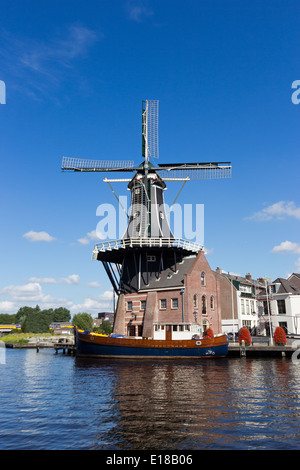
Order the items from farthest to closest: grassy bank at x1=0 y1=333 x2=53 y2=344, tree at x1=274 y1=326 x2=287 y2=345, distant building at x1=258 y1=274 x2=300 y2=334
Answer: grassy bank at x1=0 y1=333 x2=53 y2=344, distant building at x1=258 y1=274 x2=300 y2=334, tree at x1=274 y1=326 x2=287 y2=345

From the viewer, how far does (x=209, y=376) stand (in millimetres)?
26969

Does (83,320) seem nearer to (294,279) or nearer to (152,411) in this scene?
(294,279)

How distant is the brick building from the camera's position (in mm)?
46188

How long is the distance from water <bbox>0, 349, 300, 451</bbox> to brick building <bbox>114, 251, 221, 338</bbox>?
17.9 meters

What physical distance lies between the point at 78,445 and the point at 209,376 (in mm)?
16424

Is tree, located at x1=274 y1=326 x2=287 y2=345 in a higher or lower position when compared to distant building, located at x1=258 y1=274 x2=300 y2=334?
lower

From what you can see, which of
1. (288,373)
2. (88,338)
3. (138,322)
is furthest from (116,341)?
(288,373)

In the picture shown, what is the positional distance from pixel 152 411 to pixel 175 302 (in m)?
30.6

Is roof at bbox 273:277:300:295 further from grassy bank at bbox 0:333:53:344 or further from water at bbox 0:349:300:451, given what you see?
grassy bank at bbox 0:333:53:344

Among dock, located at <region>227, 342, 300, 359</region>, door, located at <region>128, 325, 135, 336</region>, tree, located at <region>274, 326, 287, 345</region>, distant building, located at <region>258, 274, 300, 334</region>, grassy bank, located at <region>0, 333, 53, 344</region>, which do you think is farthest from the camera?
grassy bank, located at <region>0, 333, 53, 344</region>

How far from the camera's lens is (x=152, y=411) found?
16.4 m

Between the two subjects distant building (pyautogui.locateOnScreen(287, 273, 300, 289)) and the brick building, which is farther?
distant building (pyautogui.locateOnScreen(287, 273, 300, 289))

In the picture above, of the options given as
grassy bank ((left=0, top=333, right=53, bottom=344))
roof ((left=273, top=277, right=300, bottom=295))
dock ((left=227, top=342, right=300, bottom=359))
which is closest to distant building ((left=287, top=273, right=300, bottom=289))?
roof ((left=273, top=277, right=300, bottom=295))
